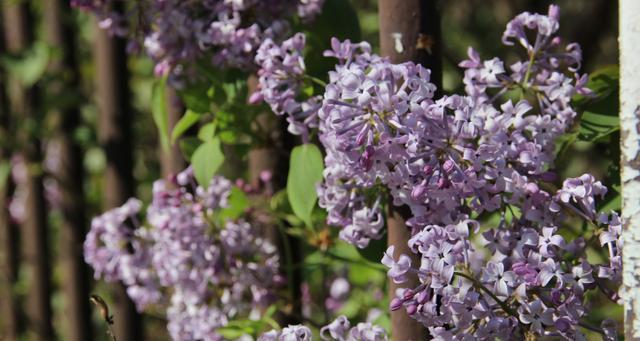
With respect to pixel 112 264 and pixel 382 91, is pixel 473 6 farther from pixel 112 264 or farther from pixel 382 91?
pixel 382 91

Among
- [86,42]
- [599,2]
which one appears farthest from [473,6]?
[86,42]

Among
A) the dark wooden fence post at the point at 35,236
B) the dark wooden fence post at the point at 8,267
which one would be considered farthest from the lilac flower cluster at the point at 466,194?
the dark wooden fence post at the point at 8,267

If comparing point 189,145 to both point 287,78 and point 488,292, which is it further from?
point 488,292

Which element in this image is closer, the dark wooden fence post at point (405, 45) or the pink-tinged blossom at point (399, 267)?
the pink-tinged blossom at point (399, 267)

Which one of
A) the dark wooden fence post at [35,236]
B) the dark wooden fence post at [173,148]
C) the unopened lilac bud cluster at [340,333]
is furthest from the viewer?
the dark wooden fence post at [35,236]

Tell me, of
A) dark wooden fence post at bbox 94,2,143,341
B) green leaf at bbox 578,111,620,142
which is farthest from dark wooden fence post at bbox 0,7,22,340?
green leaf at bbox 578,111,620,142

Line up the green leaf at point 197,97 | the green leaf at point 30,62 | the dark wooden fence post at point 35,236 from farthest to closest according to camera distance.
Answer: the dark wooden fence post at point 35,236 → the green leaf at point 30,62 → the green leaf at point 197,97

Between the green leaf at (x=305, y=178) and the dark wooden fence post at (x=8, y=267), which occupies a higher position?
the green leaf at (x=305, y=178)

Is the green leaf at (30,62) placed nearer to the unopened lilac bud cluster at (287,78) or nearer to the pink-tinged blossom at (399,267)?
the unopened lilac bud cluster at (287,78)
